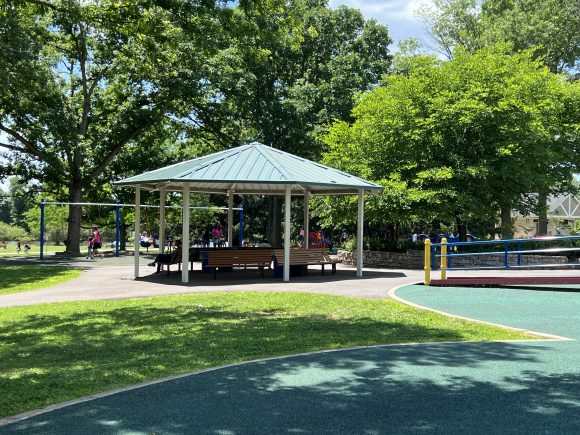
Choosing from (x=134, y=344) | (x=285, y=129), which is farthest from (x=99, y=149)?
(x=134, y=344)

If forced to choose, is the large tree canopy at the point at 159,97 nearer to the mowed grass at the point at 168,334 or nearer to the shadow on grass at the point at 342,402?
the mowed grass at the point at 168,334

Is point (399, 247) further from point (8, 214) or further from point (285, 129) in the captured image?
point (8, 214)

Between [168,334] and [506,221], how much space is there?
20826 millimetres

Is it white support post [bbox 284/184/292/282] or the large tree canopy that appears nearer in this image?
white support post [bbox 284/184/292/282]

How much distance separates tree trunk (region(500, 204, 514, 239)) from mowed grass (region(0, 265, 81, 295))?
17.2 meters

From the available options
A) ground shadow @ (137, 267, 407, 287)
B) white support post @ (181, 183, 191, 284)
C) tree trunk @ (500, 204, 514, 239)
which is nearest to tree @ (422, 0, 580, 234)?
tree trunk @ (500, 204, 514, 239)

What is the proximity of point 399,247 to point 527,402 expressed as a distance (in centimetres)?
1901

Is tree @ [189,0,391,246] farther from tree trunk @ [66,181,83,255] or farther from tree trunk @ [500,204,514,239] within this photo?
tree trunk @ [500,204,514,239]

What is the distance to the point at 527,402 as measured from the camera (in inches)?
211

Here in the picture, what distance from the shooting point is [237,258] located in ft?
58.8

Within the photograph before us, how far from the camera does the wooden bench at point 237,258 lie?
1769 cm

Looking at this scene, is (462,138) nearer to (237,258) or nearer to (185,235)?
(237,258)

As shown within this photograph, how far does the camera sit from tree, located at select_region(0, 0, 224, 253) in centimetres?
2592

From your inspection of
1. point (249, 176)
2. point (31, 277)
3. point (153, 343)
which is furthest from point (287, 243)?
point (153, 343)
